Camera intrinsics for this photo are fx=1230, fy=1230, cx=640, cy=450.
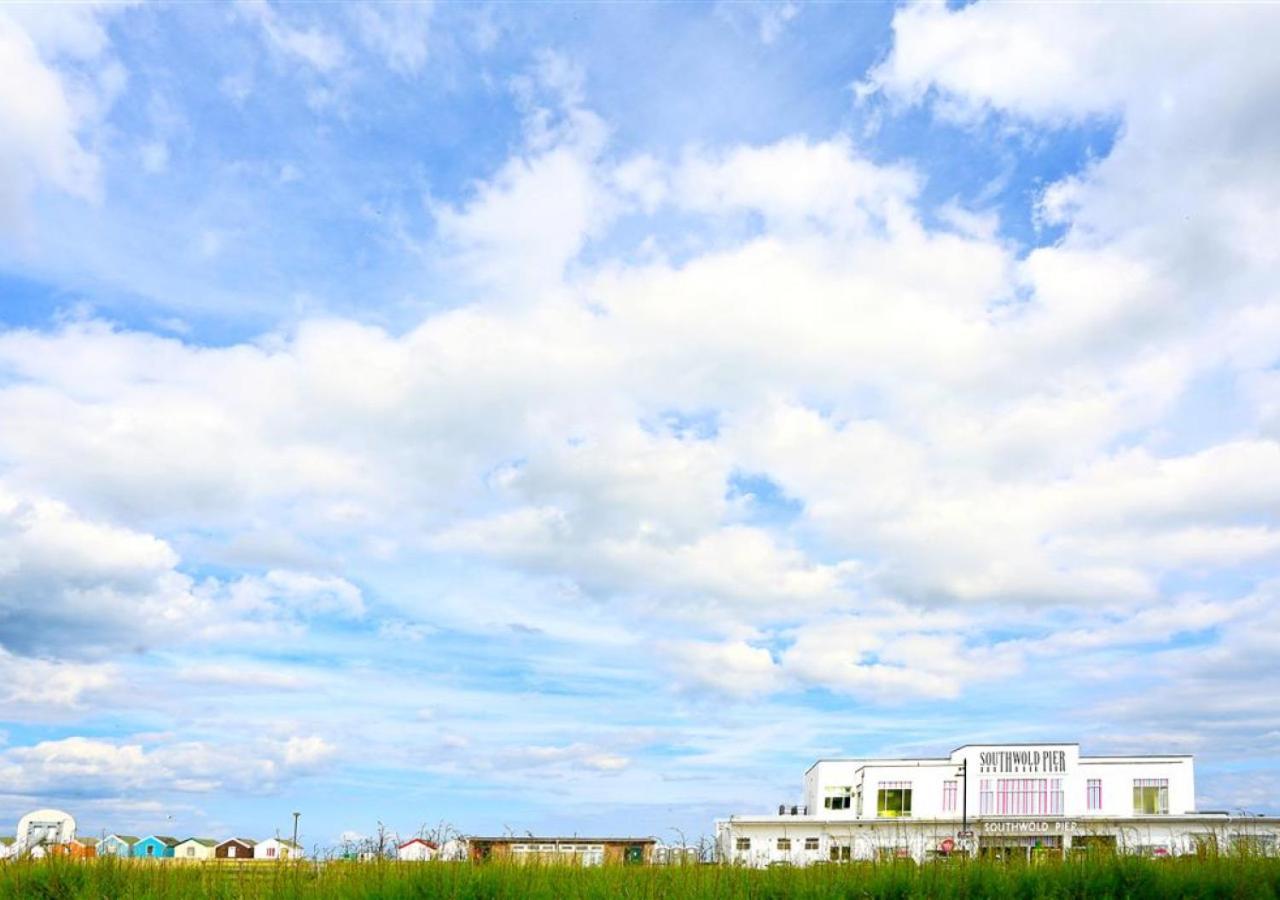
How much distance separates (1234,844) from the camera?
68.4ft

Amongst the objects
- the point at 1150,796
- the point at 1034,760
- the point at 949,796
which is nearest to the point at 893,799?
the point at 949,796

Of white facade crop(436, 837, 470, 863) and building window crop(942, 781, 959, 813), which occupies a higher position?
white facade crop(436, 837, 470, 863)

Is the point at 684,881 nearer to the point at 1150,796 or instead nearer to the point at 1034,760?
the point at 1034,760

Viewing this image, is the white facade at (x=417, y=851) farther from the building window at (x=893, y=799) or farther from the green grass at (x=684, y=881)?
the building window at (x=893, y=799)

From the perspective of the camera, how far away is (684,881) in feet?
57.6

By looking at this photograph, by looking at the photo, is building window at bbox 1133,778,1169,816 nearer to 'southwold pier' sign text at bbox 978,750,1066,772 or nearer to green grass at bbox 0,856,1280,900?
'southwold pier' sign text at bbox 978,750,1066,772

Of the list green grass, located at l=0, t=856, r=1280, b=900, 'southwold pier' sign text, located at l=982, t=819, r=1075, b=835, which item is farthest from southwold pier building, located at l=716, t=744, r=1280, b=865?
green grass, located at l=0, t=856, r=1280, b=900

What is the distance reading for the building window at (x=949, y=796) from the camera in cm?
7312

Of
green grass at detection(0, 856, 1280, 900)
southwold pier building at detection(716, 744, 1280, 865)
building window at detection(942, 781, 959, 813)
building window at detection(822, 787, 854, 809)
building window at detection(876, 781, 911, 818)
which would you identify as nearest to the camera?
green grass at detection(0, 856, 1280, 900)

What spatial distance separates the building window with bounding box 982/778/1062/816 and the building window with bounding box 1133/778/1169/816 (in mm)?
4587

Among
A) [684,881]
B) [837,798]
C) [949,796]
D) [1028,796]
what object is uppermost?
[684,881]

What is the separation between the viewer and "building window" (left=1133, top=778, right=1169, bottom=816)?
7175cm

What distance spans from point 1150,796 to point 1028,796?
23.4 ft

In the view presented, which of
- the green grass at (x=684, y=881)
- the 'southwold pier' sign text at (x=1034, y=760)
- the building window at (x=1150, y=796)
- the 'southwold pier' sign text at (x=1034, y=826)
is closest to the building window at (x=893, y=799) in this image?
the 'southwold pier' sign text at (x=1034, y=760)
